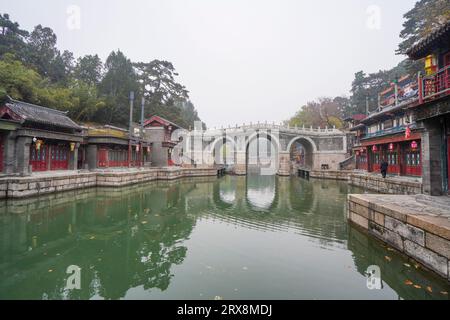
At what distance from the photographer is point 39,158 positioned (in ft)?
58.7

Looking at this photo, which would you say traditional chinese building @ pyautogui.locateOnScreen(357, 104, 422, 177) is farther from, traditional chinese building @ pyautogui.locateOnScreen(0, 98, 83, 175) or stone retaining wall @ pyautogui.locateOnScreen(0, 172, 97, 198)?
traditional chinese building @ pyautogui.locateOnScreen(0, 98, 83, 175)

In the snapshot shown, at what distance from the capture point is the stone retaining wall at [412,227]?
485cm

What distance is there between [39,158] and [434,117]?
22.6 metres

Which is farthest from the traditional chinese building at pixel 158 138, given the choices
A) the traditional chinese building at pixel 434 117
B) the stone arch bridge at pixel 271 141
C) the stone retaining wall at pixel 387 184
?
the traditional chinese building at pixel 434 117

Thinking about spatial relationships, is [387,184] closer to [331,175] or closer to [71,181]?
[331,175]

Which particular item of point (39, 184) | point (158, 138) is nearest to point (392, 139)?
point (39, 184)

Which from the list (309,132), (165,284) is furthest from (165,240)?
(309,132)

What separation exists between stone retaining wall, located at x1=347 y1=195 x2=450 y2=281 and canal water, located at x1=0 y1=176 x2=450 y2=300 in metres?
0.29

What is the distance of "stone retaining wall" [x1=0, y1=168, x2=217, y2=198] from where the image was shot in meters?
13.5

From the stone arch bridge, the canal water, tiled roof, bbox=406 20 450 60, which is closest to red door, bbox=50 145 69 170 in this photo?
the canal water

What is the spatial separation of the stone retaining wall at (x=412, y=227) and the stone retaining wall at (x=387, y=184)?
27.0 ft

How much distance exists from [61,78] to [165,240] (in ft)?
154

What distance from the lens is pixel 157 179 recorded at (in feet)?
91.7

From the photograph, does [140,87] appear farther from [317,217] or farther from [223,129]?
[317,217]
